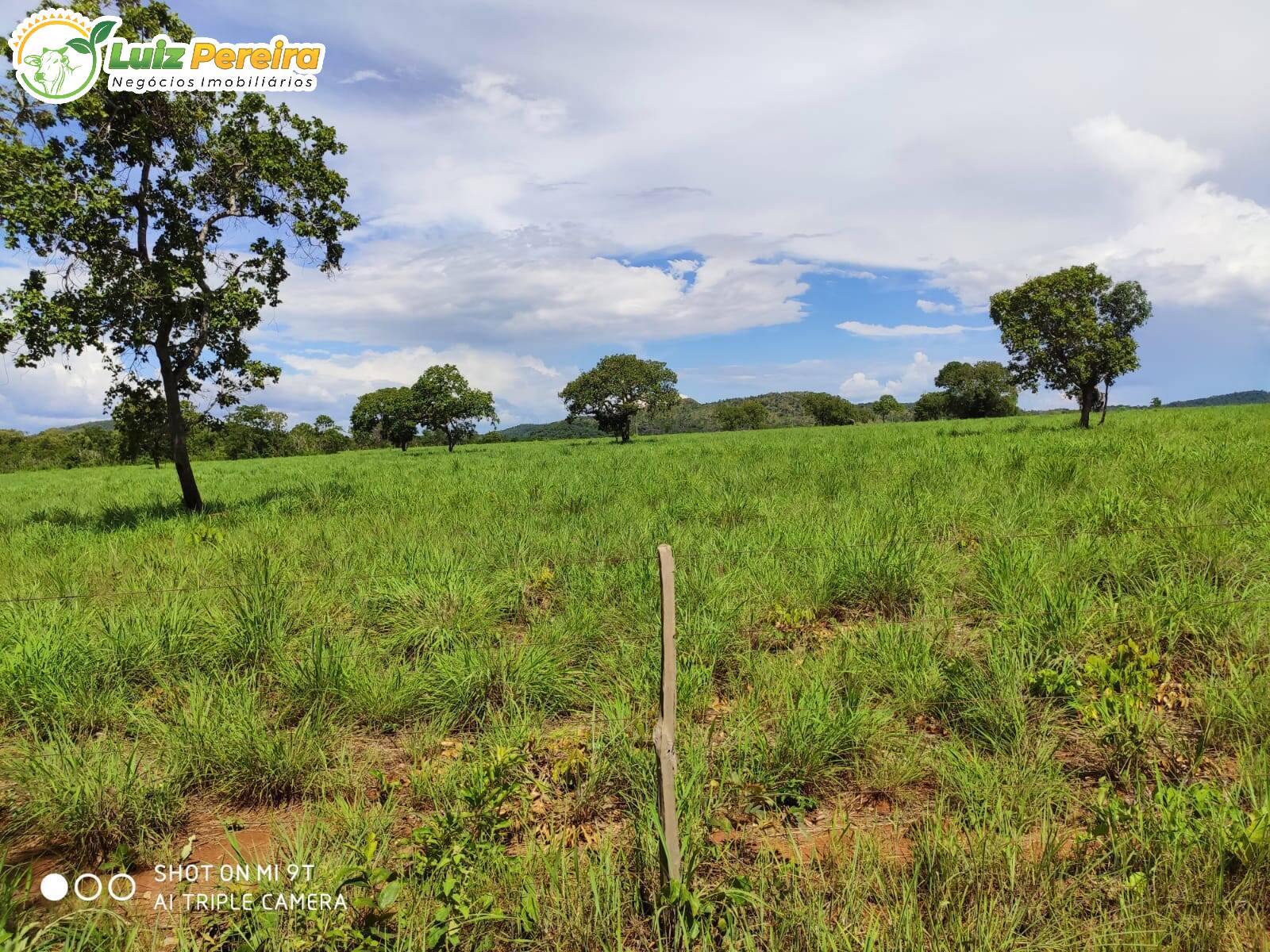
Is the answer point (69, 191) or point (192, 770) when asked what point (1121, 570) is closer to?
point (192, 770)

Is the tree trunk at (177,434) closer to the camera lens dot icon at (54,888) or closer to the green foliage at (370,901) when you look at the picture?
the camera lens dot icon at (54,888)

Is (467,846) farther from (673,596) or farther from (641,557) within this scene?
(641,557)

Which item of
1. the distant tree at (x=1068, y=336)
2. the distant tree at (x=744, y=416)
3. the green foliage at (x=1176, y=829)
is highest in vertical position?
the distant tree at (x=744, y=416)

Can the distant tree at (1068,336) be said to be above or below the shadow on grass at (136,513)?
above

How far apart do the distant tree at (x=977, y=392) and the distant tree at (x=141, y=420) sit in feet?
353

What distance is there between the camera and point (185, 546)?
7.70 meters

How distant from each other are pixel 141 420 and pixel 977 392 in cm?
11578

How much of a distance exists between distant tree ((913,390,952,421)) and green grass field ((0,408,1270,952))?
11620 centimetres

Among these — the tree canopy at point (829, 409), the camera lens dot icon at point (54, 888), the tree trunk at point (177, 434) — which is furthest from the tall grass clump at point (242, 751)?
the tree canopy at point (829, 409)

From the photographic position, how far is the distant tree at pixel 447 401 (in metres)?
53.1

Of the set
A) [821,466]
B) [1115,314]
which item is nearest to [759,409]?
[1115,314]

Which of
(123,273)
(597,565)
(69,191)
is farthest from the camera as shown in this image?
(123,273)

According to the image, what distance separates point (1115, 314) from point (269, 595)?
110 ft

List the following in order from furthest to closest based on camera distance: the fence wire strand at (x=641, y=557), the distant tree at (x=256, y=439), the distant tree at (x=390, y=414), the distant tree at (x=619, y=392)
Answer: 1. the distant tree at (x=256, y=439)
2. the distant tree at (x=390, y=414)
3. the distant tree at (x=619, y=392)
4. the fence wire strand at (x=641, y=557)
